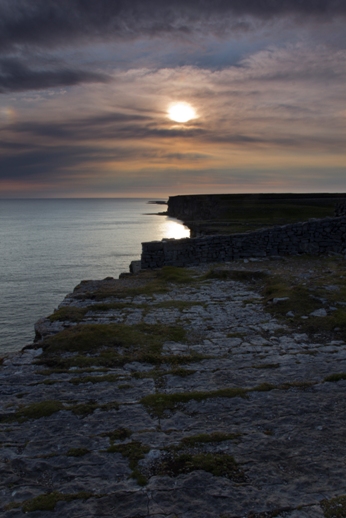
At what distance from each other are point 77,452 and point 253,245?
1565 cm

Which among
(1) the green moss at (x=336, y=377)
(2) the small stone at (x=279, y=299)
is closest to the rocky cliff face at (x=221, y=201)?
(2) the small stone at (x=279, y=299)

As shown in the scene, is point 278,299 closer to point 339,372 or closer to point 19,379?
point 339,372

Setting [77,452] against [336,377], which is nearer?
[77,452]

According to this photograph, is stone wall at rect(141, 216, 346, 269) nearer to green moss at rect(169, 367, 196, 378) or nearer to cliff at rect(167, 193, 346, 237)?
cliff at rect(167, 193, 346, 237)

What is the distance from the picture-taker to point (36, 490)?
4.64 metres

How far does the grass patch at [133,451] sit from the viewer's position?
16.4 feet

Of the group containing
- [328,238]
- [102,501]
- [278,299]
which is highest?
[328,238]

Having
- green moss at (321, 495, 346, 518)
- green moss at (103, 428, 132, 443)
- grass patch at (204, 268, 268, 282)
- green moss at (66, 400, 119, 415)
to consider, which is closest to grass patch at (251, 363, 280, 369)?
green moss at (66, 400, 119, 415)

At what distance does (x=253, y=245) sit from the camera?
19609 mm

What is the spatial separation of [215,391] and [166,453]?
174cm

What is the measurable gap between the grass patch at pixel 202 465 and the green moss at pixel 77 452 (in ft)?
3.41

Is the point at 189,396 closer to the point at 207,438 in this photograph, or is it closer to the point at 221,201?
the point at 207,438

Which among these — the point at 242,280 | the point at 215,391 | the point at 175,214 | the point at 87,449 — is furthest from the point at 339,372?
the point at 175,214

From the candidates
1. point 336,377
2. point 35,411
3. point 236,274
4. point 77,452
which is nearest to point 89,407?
point 35,411
